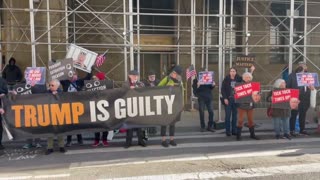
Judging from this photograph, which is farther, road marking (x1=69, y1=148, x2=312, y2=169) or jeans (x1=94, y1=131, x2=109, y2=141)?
jeans (x1=94, y1=131, x2=109, y2=141)

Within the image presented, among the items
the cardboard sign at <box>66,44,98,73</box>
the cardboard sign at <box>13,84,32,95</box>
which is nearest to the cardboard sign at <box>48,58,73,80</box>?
the cardboard sign at <box>13,84,32,95</box>

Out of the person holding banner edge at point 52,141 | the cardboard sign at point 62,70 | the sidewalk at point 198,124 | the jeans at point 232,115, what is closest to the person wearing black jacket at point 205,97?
the sidewalk at point 198,124

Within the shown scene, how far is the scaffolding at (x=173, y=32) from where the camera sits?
41.9 feet

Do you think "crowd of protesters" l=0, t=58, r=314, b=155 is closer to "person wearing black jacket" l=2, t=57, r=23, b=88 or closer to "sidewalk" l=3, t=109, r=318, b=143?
"sidewalk" l=3, t=109, r=318, b=143

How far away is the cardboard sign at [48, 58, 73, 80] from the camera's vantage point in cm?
912

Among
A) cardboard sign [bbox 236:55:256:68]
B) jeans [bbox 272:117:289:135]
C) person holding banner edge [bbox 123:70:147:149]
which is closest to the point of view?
person holding banner edge [bbox 123:70:147:149]

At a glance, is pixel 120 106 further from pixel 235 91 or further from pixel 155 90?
pixel 235 91

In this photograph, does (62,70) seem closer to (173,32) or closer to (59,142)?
(59,142)

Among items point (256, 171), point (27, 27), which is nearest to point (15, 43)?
point (27, 27)

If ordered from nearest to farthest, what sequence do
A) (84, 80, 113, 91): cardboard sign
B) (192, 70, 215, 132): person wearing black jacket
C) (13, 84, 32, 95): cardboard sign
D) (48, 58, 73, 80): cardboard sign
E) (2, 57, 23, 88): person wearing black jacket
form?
(13, 84, 32, 95): cardboard sign
(84, 80, 113, 91): cardboard sign
(48, 58, 73, 80): cardboard sign
(192, 70, 215, 132): person wearing black jacket
(2, 57, 23, 88): person wearing black jacket

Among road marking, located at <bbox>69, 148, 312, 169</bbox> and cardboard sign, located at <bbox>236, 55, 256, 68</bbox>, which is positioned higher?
cardboard sign, located at <bbox>236, 55, 256, 68</bbox>

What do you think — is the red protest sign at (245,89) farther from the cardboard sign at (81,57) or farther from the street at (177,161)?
the cardboard sign at (81,57)

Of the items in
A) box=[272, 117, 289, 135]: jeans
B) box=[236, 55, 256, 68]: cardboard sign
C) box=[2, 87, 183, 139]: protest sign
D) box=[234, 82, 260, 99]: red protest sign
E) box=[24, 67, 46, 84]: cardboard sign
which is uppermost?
box=[236, 55, 256, 68]: cardboard sign

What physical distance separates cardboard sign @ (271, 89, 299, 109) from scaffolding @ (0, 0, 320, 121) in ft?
11.0
